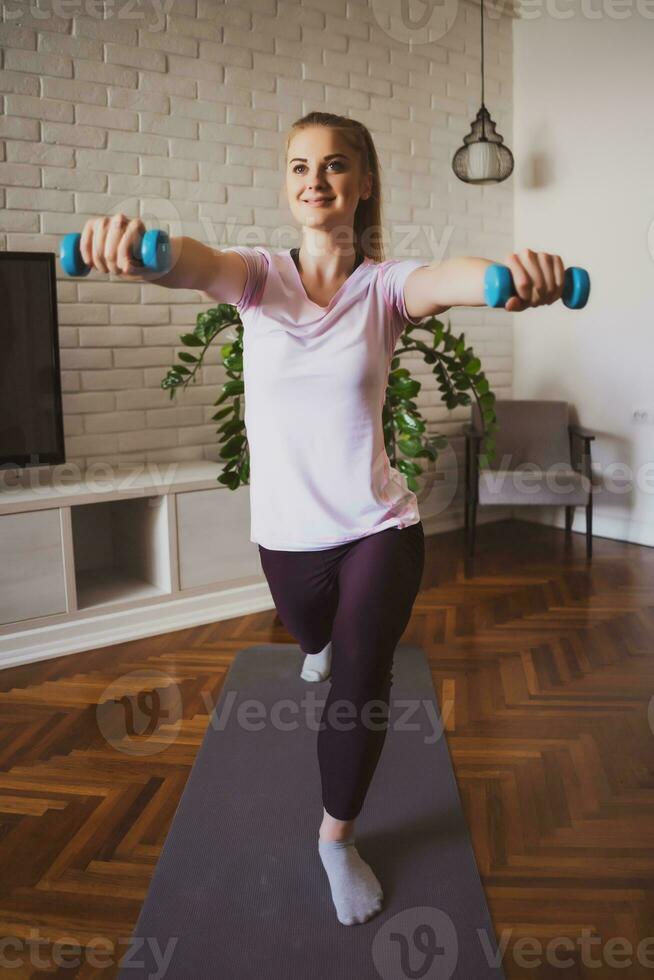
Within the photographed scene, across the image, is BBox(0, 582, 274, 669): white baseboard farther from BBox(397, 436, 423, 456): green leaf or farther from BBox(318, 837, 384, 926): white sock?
BBox(318, 837, 384, 926): white sock

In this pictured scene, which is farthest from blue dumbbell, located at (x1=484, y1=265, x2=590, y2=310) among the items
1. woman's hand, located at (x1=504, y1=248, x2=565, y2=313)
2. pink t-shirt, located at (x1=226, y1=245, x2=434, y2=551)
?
pink t-shirt, located at (x1=226, y1=245, x2=434, y2=551)

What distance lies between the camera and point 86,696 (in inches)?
104

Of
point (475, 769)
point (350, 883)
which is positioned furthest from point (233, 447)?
point (350, 883)

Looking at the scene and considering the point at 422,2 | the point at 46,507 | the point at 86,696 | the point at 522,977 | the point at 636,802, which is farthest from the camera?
the point at 422,2

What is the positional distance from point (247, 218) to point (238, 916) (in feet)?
10.4

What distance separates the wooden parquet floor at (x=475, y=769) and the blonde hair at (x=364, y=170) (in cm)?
130

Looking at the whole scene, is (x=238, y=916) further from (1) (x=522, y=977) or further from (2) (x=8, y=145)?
(2) (x=8, y=145)

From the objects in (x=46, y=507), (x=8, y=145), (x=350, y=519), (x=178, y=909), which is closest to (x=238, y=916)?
(x=178, y=909)

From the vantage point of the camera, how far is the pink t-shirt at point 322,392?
156cm

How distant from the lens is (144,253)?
3.78ft

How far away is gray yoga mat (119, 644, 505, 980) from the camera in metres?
1.45

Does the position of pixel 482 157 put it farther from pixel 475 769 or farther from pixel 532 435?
pixel 475 769

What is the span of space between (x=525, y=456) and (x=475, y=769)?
276 centimetres

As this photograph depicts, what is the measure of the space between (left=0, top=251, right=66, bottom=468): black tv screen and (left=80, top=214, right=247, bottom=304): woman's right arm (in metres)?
1.71
